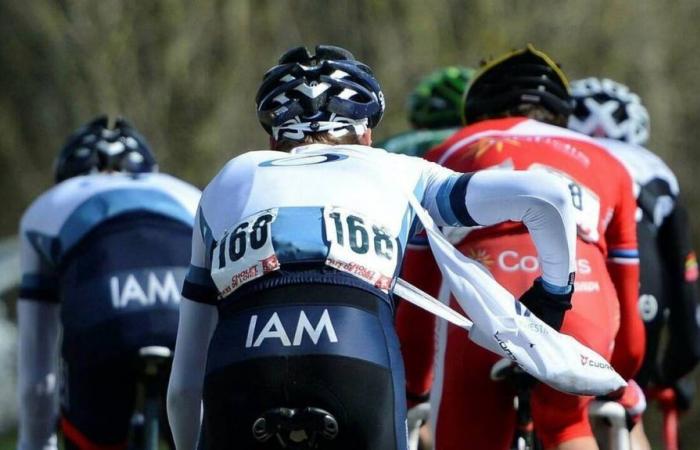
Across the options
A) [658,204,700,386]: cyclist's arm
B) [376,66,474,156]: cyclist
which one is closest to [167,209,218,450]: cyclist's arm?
[658,204,700,386]: cyclist's arm

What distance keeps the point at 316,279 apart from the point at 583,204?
1743 millimetres

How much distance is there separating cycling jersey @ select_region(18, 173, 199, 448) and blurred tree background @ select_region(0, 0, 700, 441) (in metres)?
9.60

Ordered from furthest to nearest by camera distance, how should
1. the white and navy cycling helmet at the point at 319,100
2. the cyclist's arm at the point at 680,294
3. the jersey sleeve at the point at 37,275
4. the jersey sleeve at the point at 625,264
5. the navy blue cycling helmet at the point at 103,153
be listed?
1. the cyclist's arm at the point at 680,294
2. the navy blue cycling helmet at the point at 103,153
3. the jersey sleeve at the point at 37,275
4. the jersey sleeve at the point at 625,264
5. the white and navy cycling helmet at the point at 319,100

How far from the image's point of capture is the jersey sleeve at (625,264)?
23.7ft

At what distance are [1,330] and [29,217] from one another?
11.4 meters

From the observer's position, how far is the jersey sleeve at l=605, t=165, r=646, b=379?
284 inches

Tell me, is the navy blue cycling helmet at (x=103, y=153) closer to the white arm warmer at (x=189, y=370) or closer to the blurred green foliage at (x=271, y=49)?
the white arm warmer at (x=189, y=370)

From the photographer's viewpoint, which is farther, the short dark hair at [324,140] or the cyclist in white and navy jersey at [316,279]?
the short dark hair at [324,140]

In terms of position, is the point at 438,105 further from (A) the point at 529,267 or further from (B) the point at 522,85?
(A) the point at 529,267

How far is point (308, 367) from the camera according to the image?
5324 mm

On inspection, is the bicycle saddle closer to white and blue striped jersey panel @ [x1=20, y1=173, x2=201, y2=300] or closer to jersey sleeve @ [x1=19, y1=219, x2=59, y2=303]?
white and blue striped jersey panel @ [x1=20, y1=173, x2=201, y2=300]

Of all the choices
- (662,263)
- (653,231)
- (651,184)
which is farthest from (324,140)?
(662,263)

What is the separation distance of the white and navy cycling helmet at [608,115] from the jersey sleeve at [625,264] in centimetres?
200

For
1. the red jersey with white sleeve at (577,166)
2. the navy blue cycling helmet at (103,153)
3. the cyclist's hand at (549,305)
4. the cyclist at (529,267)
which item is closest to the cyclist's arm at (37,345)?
the navy blue cycling helmet at (103,153)
